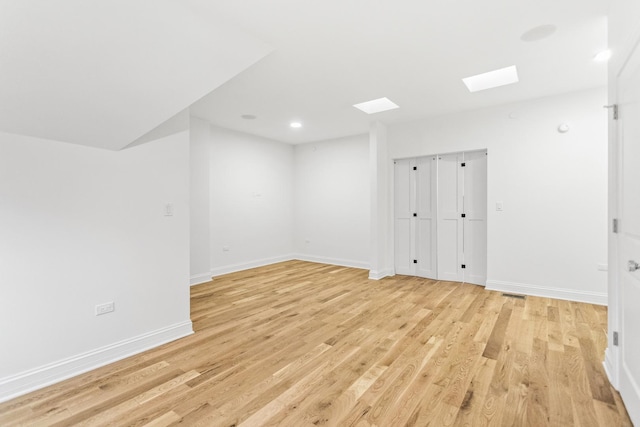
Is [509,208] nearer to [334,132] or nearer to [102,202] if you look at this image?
[334,132]

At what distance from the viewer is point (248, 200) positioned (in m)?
6.02

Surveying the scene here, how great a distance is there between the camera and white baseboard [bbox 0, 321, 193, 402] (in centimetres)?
196

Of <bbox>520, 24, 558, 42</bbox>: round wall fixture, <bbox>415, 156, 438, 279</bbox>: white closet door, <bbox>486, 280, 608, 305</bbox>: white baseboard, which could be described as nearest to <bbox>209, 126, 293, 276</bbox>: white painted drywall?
<bbox>415, 156, 438, 279</bbox>: white closet door

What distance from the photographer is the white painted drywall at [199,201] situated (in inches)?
191

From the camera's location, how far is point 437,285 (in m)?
4.61

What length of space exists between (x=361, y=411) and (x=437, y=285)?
3.24m

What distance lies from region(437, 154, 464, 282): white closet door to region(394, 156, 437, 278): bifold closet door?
4.5 inches

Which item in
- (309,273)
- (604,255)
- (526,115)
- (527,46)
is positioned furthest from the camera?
(309,273)

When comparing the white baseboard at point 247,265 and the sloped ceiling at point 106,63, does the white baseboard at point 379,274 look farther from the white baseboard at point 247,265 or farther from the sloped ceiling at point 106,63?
the sloped ceiling at point 106,63

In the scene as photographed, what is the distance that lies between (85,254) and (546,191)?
5.13 m

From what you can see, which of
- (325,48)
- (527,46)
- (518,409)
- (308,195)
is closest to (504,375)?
(518,409)

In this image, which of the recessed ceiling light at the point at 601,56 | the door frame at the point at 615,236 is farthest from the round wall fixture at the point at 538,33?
the recessed ceiling light at the point at 601,56

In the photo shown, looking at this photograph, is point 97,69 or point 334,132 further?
point 334,132

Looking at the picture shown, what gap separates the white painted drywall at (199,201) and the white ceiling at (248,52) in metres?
1.38
